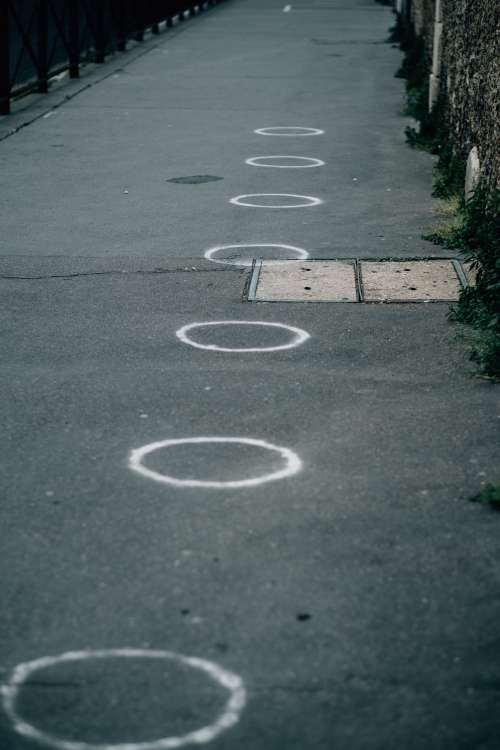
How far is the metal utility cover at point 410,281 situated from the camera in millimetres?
7891

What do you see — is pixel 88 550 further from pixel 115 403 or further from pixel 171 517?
pixel 115 403

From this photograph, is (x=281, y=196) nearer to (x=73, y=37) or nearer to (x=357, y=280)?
(x=357, y=280)

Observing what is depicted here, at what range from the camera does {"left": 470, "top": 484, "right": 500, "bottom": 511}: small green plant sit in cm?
484

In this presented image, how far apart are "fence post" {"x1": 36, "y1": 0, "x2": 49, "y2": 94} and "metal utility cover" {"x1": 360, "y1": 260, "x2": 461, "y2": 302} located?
10.6 m

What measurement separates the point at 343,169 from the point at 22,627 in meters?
9.22

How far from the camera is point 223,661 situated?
3803mm

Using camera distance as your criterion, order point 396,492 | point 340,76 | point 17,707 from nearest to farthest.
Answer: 1. point 17,707
2. point 396,492
3. point 340,76

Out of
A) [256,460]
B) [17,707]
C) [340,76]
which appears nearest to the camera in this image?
[17,707]

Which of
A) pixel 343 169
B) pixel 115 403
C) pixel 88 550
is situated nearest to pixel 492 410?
pixel 115 403

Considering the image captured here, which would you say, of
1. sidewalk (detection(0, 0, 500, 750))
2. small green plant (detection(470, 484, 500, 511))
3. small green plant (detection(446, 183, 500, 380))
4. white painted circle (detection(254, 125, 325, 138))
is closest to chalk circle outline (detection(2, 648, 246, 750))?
sidewalk (detection(0, 0, 500, 750))

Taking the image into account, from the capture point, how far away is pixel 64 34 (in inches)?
864

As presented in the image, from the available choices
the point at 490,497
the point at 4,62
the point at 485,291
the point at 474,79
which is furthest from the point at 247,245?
the point at 4,62

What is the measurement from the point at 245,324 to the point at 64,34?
1610 centimetres

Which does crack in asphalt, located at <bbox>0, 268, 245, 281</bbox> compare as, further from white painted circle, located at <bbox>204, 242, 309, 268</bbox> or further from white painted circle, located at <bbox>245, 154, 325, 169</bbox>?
white painted circle, located at <bbox>245, 154, 325, 169</bbox>
